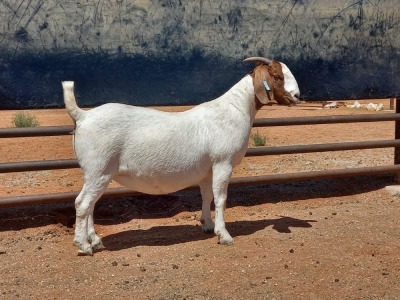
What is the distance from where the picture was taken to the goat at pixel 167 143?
6723mm

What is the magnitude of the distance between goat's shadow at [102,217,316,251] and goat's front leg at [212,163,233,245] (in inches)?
12.8

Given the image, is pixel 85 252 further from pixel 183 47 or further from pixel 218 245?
pixel 183 47

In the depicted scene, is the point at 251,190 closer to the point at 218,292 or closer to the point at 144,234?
the point at 144,234

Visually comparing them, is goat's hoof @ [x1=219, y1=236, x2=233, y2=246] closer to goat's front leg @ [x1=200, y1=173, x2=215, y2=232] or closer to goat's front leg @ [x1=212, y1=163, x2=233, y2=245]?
goat's front leg @ [x1=212, y1=163, x2=233, y2=245]

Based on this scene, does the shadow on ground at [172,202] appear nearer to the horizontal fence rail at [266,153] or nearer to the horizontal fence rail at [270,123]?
the horizontal fence rail at [266,153]

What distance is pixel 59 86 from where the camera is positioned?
8.19 metres

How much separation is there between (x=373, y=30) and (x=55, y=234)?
5047 mm

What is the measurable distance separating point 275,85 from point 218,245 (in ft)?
5.57

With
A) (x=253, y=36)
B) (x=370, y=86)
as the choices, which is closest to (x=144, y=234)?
(x=253, y=36)

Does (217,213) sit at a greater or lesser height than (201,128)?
lesser

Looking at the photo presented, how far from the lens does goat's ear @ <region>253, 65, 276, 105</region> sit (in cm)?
725

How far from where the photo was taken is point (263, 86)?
727 cm

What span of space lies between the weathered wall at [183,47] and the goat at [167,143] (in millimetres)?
1436

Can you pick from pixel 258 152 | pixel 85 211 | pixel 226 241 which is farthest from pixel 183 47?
pixel 85 211
